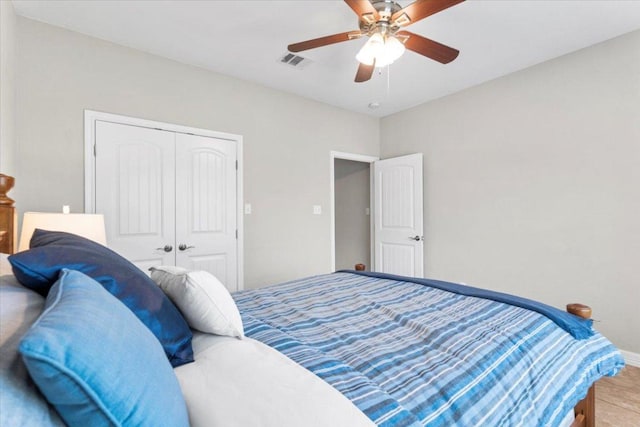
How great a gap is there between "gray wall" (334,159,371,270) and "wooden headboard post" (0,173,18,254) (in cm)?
424

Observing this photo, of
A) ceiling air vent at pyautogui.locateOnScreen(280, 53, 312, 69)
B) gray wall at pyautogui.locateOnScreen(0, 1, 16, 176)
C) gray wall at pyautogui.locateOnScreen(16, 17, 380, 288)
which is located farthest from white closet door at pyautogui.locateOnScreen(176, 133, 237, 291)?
gray wall at pyautogui.locateOnScreen(0, 1, 16, 176)

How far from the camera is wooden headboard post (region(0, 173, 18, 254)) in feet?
4.92

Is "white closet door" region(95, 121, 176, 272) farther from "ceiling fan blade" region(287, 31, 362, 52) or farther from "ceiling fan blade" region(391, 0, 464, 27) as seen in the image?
"ceiling fan blade" region(391, 0, 464, 27)

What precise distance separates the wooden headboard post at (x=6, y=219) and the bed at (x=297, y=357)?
0.52m

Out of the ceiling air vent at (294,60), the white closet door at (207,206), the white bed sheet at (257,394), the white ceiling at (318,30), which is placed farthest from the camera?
the white closet door at (207,206)

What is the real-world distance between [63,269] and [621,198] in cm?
371

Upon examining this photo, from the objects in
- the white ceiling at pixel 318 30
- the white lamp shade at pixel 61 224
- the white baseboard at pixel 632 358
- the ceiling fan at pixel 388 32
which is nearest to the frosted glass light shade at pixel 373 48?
the ceiling fan at pixel 388 32

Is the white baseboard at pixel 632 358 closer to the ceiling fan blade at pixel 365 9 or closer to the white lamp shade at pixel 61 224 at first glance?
the ceiling fan blade at pixel 365 9

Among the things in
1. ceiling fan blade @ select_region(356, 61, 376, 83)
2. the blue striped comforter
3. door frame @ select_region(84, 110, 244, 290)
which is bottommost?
the blue striped comforter

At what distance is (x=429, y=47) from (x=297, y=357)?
2.16 meters

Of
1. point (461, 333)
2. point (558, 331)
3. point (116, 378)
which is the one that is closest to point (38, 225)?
point (116, 378)

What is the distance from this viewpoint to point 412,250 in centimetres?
419

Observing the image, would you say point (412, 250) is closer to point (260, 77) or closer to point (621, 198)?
point (621, 198)

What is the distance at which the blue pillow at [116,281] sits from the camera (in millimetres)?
746
